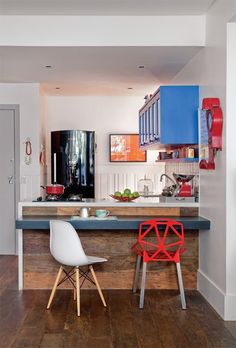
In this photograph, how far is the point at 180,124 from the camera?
4.82 meters

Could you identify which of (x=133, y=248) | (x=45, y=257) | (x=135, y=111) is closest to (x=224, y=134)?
(x=133, y=248)

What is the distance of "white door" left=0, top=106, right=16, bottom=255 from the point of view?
679 cm

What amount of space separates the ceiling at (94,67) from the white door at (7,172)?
1.95 feet

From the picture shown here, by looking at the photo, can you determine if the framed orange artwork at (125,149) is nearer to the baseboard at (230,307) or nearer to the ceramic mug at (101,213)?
the ceramic mug at (101,213)

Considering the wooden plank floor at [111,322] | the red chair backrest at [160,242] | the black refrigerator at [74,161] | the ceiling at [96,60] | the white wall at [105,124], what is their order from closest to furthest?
1. the wooden plank floor at [111,322]
2. the red chair backrest at [160,242]
3. the ceiling at [96,60]
4. the black refrigerator at [74,161]
5. the white wall at [105,124]

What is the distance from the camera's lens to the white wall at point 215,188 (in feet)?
12.7

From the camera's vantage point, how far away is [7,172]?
6.81m

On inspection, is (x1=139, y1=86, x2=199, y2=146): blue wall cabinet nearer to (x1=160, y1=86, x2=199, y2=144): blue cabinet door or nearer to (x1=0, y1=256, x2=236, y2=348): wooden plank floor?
(x1=160, y1=86, x2=199, y2=144): blue cabinet door

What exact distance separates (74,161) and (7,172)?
94 centimetres

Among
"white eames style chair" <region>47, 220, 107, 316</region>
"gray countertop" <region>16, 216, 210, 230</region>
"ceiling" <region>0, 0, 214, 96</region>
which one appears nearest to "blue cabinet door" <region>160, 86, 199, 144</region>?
"ceiling" <region>0, 0, 214, 96</region>

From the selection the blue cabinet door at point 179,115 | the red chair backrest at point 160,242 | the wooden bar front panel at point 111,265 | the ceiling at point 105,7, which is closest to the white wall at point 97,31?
the ceiling at point 105,7

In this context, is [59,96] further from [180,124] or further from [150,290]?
[150,290]

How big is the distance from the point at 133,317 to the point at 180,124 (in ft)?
6.38

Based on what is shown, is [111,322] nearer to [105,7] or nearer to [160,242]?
[160,242]
